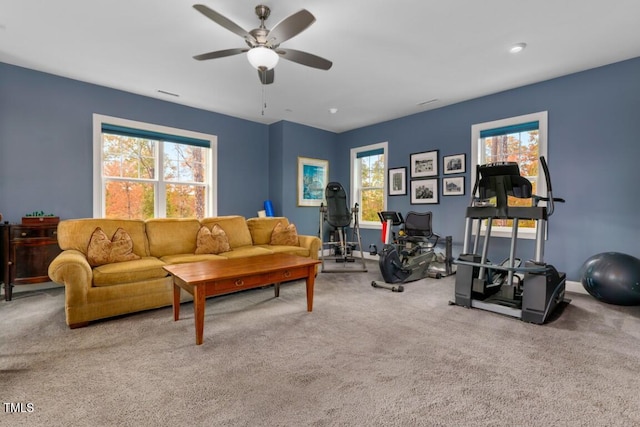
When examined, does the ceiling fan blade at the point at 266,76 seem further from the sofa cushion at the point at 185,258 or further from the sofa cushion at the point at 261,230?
the sofa cushion at the point at 261,230

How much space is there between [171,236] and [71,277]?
4.40 feet

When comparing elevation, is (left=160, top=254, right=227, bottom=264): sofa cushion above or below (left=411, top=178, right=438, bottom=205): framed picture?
below

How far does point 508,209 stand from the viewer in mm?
3133

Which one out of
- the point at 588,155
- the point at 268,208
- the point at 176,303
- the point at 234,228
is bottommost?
the point at 176,303

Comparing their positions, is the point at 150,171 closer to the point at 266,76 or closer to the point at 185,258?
the point at 185,258

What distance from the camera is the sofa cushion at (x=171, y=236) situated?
148 inches

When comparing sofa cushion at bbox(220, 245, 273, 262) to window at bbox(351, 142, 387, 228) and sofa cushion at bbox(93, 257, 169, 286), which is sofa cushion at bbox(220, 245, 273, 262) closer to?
sofa cushion at bbox(93, 257, 169, 286)

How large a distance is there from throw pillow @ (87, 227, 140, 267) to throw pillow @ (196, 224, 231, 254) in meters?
0.74

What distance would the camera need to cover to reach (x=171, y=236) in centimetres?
388

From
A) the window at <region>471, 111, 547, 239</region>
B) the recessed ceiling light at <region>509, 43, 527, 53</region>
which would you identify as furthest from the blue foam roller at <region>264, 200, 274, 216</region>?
the recessed ceiling light at <region>509, 43, 527, 53</region>

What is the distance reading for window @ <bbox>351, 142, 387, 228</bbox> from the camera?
6.13m

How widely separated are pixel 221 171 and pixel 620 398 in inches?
215

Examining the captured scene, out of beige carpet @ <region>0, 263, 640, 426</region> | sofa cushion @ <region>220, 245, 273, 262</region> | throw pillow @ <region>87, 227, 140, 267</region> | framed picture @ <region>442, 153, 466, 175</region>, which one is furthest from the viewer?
framed picture @ <region>442, 153, 466, 175</region>

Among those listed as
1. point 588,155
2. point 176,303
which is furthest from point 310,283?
point 588,155
